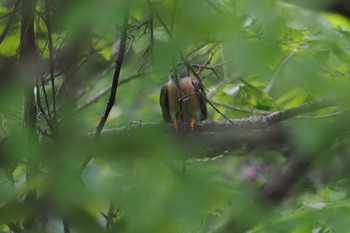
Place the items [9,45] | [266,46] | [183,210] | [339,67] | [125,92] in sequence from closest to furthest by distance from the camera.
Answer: [183,210], [266,46], [9,45], [339,67], [125,92]

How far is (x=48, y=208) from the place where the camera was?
100 cm

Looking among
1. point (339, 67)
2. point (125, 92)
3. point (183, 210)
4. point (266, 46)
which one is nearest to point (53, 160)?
point (183, 210)

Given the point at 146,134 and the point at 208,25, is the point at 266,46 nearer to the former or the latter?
the point at 208,25

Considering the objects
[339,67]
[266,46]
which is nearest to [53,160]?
[266,46]

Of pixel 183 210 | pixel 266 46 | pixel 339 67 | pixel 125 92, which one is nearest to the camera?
pixel 183 210

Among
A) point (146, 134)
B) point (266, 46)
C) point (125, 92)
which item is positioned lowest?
point (125, 92)

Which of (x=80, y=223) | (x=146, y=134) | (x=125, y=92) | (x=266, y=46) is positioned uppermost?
(x=266, y=46)

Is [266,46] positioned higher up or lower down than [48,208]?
higher up

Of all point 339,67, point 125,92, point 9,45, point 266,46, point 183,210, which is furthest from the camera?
point 125,92

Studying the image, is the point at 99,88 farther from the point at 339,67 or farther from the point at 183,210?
the point at 183,210

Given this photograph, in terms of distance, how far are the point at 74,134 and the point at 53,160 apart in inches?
4.8

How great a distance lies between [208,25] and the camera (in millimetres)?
968

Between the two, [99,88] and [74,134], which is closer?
[74,134]

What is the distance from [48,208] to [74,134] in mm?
153
